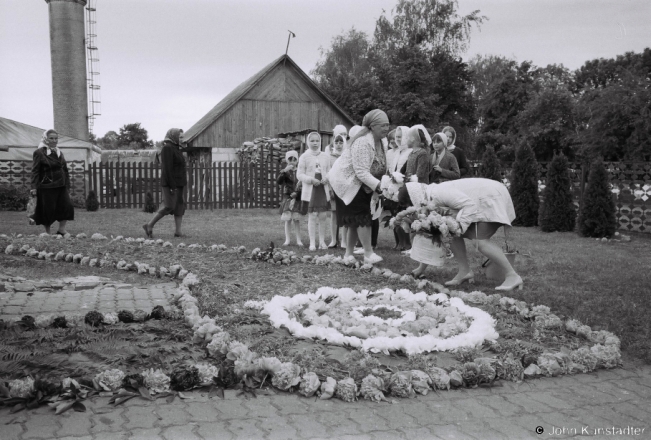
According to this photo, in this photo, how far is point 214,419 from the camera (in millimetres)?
3137

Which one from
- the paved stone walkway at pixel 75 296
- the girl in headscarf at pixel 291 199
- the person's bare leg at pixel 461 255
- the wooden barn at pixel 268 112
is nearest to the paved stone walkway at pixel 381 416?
the paved stone walkway at pixel 75 296

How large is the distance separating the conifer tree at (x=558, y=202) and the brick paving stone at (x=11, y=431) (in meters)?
13.2

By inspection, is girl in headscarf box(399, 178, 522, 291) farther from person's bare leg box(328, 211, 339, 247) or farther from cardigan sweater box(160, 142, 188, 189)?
cardigan sweater box(160, 142, 188, 189)

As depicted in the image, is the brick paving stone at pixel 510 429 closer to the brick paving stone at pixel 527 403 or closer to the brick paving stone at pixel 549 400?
the brick paving stone at pixel 527 403

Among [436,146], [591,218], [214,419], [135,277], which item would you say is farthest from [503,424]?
[591,218]

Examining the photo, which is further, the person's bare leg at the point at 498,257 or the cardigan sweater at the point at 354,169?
the cardigan sweater at the point at 354,169

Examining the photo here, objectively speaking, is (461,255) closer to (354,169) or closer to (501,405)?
(354,169)

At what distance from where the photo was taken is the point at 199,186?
22.5 metres

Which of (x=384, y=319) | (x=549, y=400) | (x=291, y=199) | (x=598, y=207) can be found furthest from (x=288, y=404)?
(x=598, y=207)

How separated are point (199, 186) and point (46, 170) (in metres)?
11.5

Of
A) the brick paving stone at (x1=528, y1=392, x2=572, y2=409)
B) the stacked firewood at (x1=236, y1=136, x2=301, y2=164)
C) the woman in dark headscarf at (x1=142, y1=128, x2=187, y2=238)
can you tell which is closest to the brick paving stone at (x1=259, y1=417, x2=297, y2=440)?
the brick paving stone at (x1=528, y1=392, x2=572, y2=409)

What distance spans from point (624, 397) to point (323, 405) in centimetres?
185

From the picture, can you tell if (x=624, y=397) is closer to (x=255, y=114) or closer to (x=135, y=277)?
(x=135, y=277)

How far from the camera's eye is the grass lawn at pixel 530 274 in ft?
17.8
